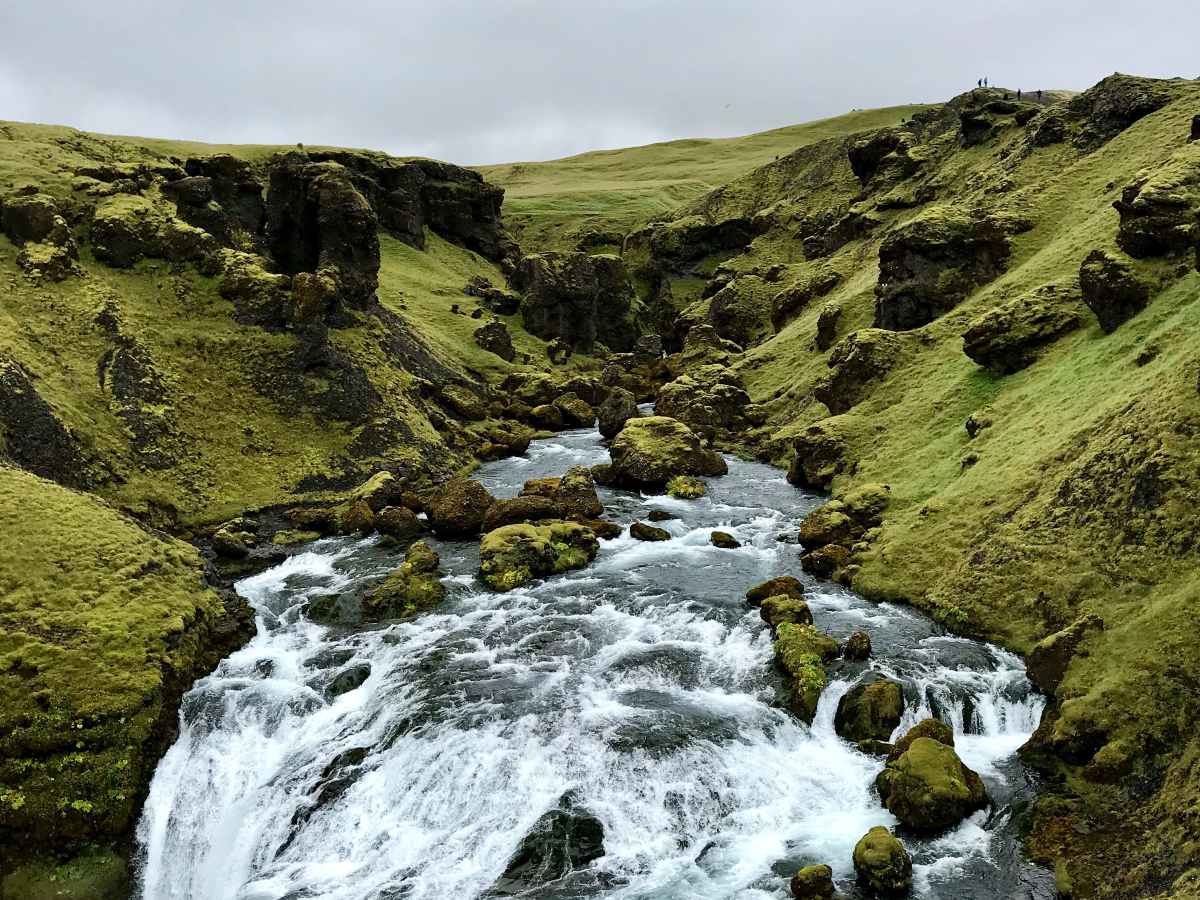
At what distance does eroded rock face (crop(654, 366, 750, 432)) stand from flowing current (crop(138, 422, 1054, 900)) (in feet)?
106

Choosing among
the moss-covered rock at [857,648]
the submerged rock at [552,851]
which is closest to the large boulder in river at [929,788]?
the moss-covered rock at [857,648]

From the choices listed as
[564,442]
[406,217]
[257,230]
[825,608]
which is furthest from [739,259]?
[825,608]

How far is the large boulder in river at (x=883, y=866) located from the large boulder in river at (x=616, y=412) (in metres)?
45.1

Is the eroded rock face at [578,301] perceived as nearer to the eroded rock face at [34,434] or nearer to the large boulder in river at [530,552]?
the large boulder in river at [530,552]

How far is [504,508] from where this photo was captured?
40031mm

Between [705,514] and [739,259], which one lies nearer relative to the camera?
[705,514]

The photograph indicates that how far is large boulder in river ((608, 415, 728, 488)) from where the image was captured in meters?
49.2

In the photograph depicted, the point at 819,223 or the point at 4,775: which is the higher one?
the point at 819,223

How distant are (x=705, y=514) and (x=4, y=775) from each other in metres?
32.0

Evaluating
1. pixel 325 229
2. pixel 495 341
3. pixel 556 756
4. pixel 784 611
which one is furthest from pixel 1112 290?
pixel 495 341

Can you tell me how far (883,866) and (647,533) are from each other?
903 inches

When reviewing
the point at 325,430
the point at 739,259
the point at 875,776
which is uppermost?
the point at 739,259


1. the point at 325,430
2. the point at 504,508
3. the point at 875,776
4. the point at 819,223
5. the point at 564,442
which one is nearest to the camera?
the point at 875,776

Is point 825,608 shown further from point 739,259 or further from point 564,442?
point 739,259
